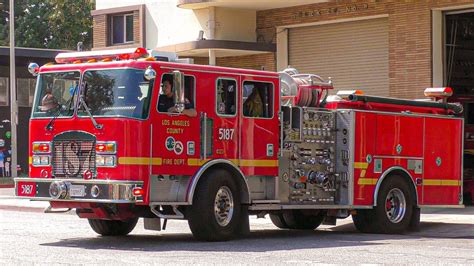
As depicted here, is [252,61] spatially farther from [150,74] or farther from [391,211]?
[150,74]

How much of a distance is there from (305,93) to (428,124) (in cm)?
286

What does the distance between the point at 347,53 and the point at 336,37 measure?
0.57m

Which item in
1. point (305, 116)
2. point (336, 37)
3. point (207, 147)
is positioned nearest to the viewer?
point (207, 147)

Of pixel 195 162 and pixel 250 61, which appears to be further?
pixel 250 61

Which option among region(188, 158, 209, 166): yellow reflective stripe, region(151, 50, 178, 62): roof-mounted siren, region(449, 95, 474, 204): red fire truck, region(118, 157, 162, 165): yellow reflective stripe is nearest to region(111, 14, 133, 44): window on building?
region(449, 95, 474, 204): red fire truck

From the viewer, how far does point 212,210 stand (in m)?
14.6

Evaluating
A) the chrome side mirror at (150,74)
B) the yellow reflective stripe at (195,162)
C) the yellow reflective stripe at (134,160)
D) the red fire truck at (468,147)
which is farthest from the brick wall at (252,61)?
the yellow reflective stripe at (134,160)

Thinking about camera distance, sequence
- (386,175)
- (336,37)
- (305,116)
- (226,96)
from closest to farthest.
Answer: (226,96) → (305,116) → (386,175) → (336,37)

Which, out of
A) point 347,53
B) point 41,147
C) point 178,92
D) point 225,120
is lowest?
point 41,147

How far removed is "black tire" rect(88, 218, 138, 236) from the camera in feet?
52.3

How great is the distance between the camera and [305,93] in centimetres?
1678

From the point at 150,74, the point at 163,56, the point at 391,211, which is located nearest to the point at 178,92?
the point at 150,74

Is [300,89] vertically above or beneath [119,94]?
above

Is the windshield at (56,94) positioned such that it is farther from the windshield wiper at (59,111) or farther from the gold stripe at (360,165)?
the gold stripe at (360,165)
